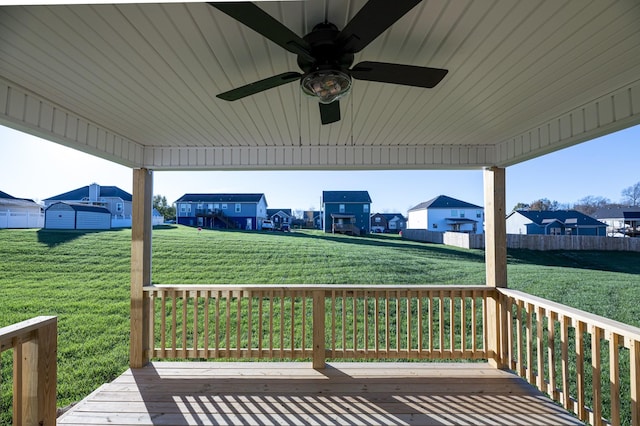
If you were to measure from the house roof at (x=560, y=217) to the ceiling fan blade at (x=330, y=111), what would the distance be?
6752 millimetres

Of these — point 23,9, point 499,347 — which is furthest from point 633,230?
point 23,9

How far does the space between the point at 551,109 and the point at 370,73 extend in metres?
1.97

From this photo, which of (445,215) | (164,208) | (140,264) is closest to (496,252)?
(140,264)

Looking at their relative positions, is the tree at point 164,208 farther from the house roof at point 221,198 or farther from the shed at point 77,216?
the shed at point 77,216

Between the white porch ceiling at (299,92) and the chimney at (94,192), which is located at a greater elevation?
the chimney at (94,192)

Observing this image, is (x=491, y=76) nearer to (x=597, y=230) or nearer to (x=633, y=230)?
(x=633, y=230)

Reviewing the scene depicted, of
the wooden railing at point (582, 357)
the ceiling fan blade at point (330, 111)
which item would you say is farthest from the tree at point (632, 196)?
the ceiling fan blade at point (330, 111)

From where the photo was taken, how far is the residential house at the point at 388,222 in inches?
493

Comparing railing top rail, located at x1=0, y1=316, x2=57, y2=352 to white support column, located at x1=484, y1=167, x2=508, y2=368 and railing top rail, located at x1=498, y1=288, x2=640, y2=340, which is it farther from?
white support column, located at x1=484, y1=167, x2=508, y2=368

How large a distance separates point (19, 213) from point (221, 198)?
30.8ft

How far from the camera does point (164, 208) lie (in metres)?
17.8

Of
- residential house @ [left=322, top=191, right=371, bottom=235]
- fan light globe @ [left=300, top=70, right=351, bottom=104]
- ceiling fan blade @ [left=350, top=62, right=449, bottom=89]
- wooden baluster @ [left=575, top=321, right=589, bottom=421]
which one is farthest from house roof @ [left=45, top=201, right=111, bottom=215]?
wooden baluster @ [left=575, top=321, right=589, bottom=421]

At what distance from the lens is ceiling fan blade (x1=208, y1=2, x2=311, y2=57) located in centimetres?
106

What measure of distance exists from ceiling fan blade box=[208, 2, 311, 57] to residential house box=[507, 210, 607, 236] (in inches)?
290
